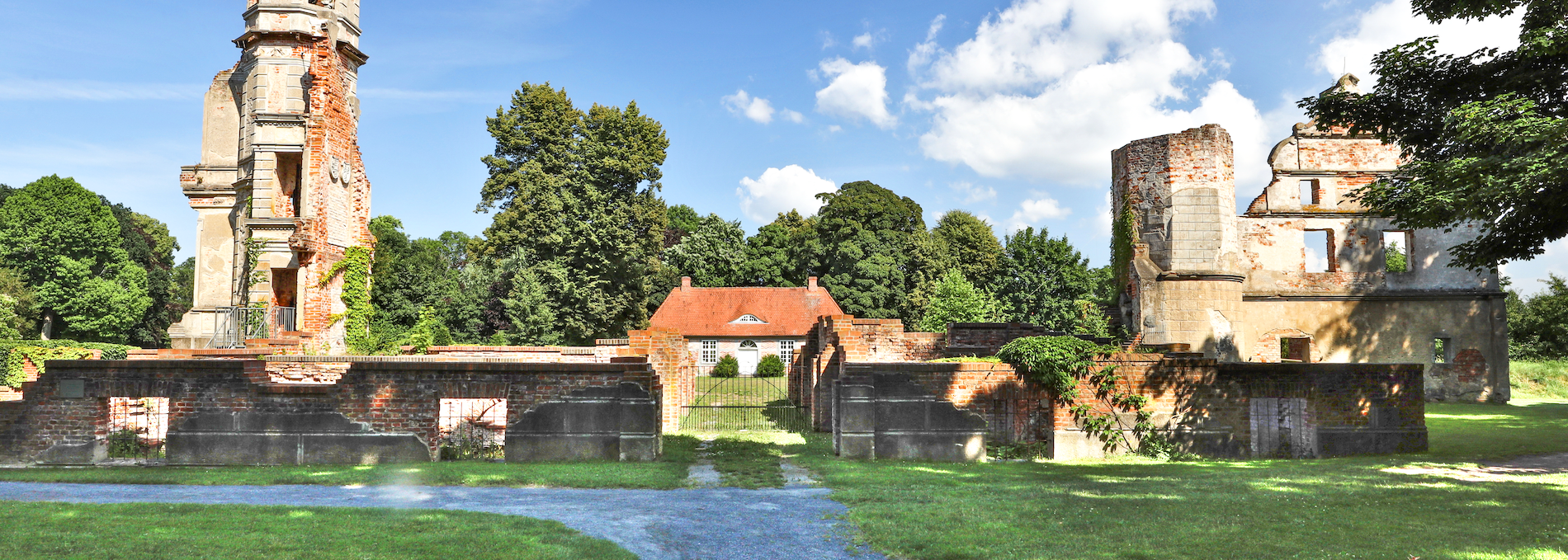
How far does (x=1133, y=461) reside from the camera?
1163cm

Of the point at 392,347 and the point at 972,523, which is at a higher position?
the point at 392,347

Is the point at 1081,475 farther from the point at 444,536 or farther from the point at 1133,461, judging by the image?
the point at 444,536

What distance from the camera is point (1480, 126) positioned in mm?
11656

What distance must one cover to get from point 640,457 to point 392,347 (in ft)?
35.2

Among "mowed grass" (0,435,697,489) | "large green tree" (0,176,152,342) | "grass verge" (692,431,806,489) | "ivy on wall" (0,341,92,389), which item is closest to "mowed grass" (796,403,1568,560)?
"grass verge" (692,431,806,489)

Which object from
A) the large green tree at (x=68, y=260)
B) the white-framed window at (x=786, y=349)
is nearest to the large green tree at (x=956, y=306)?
the white-framed window at (x=786, y=349)

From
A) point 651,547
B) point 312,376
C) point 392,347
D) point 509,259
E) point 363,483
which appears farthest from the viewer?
point 509,259

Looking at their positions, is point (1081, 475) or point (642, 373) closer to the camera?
point (1081, 475)

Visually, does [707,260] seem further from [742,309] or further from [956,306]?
[956,306]

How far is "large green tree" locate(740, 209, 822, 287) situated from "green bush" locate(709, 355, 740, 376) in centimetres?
890

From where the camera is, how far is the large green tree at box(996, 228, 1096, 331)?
138 feet

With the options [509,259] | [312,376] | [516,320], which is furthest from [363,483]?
[509,259]

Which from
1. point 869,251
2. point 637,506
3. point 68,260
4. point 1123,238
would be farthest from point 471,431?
point 68,260

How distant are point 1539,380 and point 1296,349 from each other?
9043 millimetres
